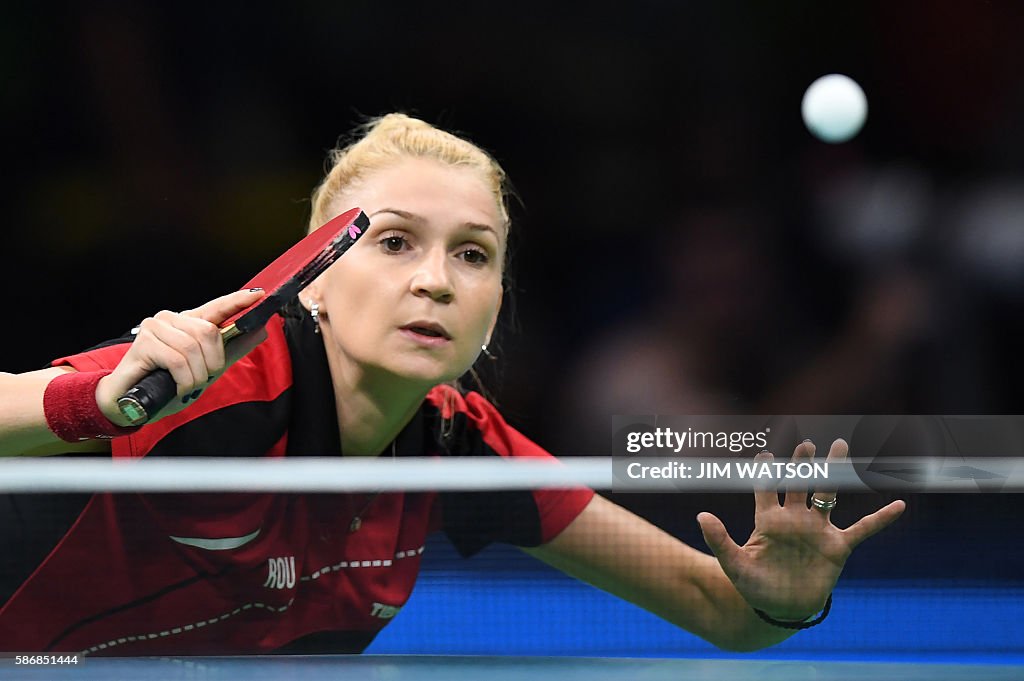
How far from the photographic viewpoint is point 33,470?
2.19 metres

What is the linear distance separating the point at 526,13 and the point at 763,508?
1.49 m

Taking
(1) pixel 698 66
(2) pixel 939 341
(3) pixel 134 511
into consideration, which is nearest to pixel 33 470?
(3) pixel 134 511

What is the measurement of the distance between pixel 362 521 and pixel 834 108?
1.79 metres

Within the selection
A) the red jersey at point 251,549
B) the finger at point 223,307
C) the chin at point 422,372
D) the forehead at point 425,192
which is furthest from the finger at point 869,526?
the finger at point 223,307

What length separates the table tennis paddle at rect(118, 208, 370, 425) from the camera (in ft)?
4.62

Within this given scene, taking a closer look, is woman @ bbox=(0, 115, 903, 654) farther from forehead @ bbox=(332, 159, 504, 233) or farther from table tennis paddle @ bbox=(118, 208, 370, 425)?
table tennis paddle @ bbox=(118, 208, 370, 425)

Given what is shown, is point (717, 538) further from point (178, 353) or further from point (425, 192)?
point (178, 353)

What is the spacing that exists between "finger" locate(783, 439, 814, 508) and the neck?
77 cm

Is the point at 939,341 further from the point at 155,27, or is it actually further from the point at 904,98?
the point at 155,27

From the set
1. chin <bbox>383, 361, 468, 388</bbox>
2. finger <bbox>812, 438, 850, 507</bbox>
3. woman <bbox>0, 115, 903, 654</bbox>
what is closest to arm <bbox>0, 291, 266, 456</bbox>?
woman <bbox>0, 115, 903, 654</bbox>

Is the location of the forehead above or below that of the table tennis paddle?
above

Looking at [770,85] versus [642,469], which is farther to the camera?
[770,85]

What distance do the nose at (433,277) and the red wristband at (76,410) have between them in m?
0.67

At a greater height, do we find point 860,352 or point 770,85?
point 770,85
